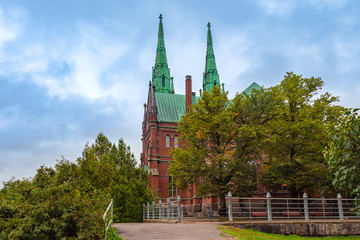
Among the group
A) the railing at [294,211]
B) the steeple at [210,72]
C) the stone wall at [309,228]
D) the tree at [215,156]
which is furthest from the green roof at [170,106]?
the stone wall at [309,228]

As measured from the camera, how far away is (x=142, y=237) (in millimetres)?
12023

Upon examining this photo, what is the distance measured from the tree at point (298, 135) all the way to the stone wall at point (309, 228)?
726 cm

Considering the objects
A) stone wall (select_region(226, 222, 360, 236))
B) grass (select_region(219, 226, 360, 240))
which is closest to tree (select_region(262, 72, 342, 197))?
stone wall (select_region(226, 222, 360, 236))

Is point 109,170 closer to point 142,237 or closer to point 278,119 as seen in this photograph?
point 142,237

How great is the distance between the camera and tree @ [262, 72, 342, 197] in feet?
82.2

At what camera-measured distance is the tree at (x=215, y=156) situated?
2405 centimetres

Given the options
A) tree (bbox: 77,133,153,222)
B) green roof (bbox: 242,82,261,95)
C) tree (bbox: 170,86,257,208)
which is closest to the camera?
tree (bbox: 77,133,153,222)

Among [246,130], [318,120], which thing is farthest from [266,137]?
[318,120]

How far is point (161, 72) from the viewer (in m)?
63.2

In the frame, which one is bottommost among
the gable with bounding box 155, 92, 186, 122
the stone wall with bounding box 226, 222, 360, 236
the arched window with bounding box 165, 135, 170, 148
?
the stone wall with bounding box 226, 222, 360, 236

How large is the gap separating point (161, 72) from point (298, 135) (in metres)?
39.0

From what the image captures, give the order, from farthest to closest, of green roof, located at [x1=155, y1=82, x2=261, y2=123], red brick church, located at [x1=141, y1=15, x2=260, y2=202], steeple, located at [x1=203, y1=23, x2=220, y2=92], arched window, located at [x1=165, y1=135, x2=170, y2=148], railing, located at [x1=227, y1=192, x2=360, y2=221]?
steeple, located at [x1=203, y1=23, x2=220, y2=92] → green roof, located at [x1=155, y1=82, x2=261, y2=123] → arched window, located at [x1=165, y1=135, x2=170, y2=148] → red brick church, located at [x1=141, y1=15, x2=260, y2=202] → railing, located at [x1=227, y1=192, x2=360, y2=221]

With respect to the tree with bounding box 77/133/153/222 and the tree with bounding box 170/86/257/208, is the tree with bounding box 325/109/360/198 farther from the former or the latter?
the tree with bounding box 170/86/257/208

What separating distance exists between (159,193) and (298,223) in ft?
108
